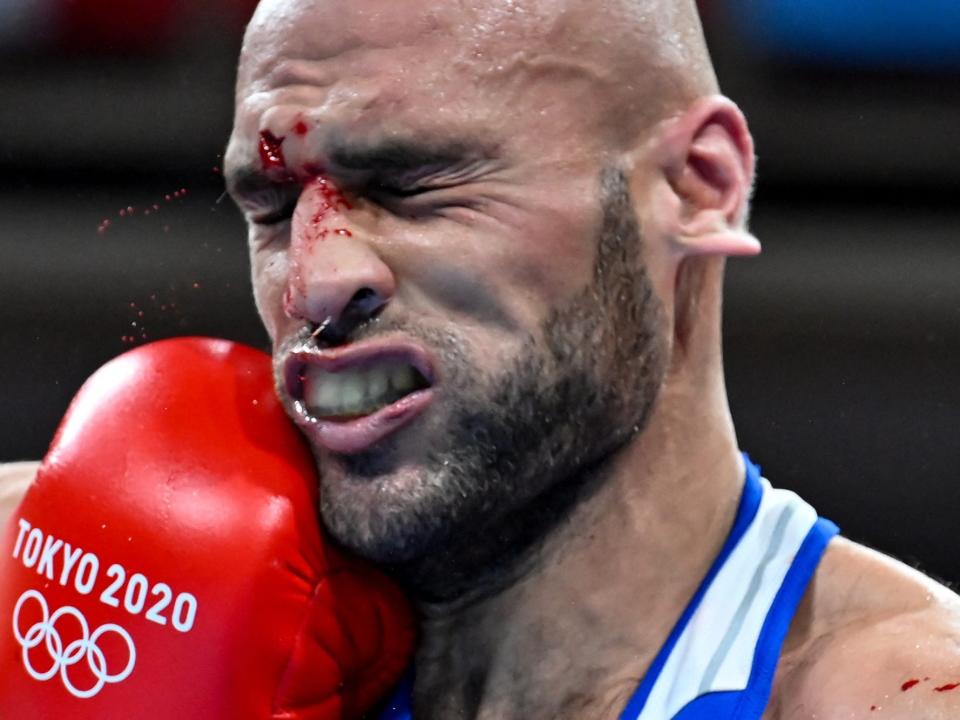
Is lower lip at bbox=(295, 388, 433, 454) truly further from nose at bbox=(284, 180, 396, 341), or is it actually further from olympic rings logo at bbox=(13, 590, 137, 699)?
olympic rings logo at bbox=(13, 590, 137, 699)

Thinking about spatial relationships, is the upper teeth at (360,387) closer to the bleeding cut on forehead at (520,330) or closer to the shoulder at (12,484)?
the bleeding cut on forehead at (520,330)

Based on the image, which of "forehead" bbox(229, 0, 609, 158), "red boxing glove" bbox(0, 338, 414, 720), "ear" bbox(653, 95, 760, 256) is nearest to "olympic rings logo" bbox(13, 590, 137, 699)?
"red boxing glove" bbox(0, 338, 414, 720)

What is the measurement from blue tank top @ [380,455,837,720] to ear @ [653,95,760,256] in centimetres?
24

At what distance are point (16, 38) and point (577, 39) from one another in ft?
5.34

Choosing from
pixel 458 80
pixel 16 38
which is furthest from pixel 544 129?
pixel 16 38

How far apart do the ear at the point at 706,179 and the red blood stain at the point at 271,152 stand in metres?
0.31

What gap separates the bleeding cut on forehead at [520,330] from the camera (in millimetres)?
1134

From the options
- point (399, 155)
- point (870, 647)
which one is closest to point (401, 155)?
point (399, 155)

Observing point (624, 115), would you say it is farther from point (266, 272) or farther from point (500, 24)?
point (266, 272)

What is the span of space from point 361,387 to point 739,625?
1.18 ft

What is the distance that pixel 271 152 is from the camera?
1187 millimetres

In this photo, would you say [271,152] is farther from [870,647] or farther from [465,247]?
[870,647]

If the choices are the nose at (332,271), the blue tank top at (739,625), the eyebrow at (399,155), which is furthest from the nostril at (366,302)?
the blue tank top at (739,625)

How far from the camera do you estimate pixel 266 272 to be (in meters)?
1.24
